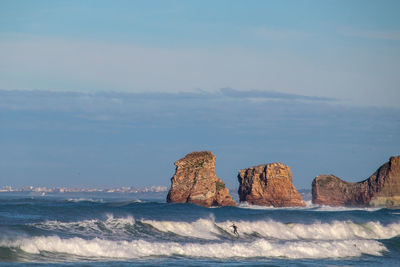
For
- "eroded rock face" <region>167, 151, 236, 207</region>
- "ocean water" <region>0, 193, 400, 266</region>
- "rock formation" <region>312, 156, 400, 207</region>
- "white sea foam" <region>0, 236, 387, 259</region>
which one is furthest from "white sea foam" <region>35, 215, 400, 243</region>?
"rock formation" <region>312, 156, 400, 207</region>

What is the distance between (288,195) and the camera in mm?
86812

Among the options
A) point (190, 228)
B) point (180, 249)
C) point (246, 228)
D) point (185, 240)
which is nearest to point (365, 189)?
point (246, 228)

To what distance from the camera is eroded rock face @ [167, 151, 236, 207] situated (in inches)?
2980

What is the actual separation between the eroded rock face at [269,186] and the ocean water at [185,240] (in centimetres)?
3007

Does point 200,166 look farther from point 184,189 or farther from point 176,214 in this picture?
point 176,214

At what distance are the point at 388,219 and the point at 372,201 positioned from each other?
41063 millimetres

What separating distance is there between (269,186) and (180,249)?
52.5 meters

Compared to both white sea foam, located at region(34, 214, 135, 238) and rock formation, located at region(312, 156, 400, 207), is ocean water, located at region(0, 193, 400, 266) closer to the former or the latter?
white sea foam, located at region(34, 214, 135, 238)

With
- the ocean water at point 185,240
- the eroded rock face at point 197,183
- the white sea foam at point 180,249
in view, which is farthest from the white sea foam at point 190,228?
the eroded rock face at point 197,183

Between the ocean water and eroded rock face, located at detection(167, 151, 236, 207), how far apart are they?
21.3m

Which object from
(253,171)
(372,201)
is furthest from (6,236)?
(372,201)

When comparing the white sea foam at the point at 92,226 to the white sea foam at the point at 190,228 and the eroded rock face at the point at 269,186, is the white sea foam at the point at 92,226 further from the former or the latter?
the eroded rock face at the point at 269,186

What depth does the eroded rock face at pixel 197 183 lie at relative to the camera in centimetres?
7569

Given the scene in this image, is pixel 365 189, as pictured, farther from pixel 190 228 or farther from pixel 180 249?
pixel 180 249
